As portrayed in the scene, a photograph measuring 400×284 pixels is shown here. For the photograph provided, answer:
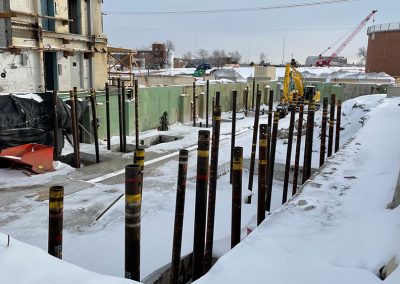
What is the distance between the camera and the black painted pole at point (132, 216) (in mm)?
3733

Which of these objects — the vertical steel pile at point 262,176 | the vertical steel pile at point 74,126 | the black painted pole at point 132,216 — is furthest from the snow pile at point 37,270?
the vertical steel pile at point 74,126

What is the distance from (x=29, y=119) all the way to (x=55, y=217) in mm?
8052

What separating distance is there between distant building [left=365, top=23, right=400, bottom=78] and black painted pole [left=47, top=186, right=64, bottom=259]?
52.0 metres

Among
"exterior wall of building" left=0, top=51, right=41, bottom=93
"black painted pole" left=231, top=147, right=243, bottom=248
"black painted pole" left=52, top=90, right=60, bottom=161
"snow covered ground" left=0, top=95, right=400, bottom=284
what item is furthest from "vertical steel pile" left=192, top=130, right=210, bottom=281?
"exterior wall of building" left=0, top=51, right=41, bottom=93

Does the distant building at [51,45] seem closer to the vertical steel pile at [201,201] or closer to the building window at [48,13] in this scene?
the building window at [48,13]

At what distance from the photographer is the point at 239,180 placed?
5273mm

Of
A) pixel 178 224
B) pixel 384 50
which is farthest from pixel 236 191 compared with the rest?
pixel 384 50

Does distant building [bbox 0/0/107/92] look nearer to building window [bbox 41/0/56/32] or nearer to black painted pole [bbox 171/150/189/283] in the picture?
building window [bbox 41/0/56/32]

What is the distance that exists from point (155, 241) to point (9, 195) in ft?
12.9

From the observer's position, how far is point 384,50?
2012 inches

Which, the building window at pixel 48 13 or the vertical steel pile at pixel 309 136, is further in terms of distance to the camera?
the building window at pixel 48 13

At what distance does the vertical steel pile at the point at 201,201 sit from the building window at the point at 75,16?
14237 mm

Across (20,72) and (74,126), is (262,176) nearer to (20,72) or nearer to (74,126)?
(74,126)

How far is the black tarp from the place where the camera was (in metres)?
10.7
